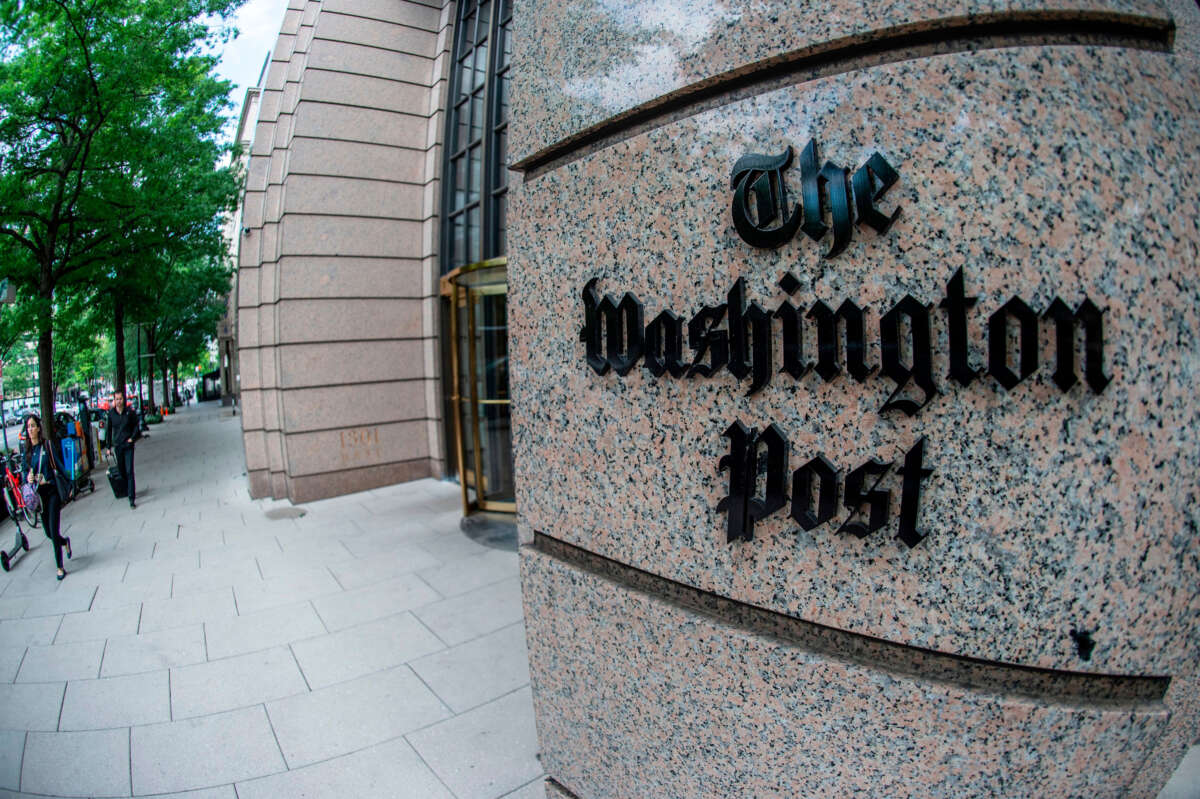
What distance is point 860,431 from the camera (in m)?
1.46

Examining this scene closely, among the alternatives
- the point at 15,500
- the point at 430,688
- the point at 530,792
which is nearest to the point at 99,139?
the point at 15,500

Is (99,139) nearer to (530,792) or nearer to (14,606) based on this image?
(14,606)

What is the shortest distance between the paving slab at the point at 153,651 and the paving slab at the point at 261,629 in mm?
108

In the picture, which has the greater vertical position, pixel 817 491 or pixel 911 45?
pixel 911 45

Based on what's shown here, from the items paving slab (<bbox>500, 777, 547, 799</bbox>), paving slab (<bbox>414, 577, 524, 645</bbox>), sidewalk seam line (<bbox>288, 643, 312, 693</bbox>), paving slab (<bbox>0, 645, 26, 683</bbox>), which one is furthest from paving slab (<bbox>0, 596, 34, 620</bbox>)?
paving slab (<bbox>500, 777, 547, 799</bbox>)

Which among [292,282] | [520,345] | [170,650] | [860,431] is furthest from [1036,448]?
[292,282]

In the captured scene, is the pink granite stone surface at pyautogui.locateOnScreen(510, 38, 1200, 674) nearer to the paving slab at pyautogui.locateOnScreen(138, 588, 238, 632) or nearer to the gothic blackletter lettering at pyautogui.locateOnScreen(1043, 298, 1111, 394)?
the gothic blackletter lettering at pyautogui.locateOnScreen(1043, 298, 1111, 394)

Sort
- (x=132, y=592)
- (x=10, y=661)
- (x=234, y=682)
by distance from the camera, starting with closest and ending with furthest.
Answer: (x=234, y=682)
(x=10, y=661)
(x=132, y=592)

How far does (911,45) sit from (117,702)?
588 centimetres

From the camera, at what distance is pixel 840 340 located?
147cm

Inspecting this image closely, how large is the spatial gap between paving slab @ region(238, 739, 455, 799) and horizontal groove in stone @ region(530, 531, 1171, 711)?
234 cm

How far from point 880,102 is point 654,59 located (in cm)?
70

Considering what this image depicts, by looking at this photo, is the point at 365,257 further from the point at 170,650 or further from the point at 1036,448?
the point at 1036,448

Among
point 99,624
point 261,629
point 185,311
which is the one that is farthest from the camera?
point 185,311
